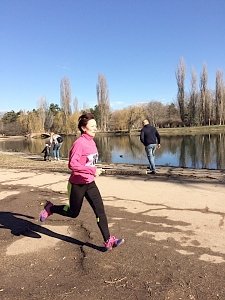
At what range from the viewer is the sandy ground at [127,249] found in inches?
150

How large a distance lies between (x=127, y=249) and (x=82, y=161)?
1.31 meters

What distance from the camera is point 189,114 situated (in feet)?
293

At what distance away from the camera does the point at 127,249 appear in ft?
16.2

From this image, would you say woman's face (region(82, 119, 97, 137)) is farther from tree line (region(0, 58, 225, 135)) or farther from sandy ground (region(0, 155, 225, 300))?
tree line (region(0, 58, 225, 135))

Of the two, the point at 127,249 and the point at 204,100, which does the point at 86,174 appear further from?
the point at 204,100

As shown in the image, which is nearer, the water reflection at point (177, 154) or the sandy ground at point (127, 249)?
the sandy ground at point (127, 249)

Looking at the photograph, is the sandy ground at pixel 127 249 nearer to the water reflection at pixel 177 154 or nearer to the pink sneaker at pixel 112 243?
the pink sneaker at pixel 112 243

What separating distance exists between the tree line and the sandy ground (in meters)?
75.7

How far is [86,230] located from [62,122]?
328ft

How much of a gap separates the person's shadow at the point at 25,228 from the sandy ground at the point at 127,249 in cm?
2

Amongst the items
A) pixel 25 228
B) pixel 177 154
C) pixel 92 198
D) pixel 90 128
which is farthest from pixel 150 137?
pixel 177 154

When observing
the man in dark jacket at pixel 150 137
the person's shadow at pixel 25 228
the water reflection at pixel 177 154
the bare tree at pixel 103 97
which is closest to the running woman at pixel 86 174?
the person's shadow at pixel 25 228

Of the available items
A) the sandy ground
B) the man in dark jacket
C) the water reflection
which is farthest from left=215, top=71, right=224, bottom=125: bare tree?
the sandy ground

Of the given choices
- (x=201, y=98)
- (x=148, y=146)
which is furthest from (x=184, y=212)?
(x=201, y=98)
